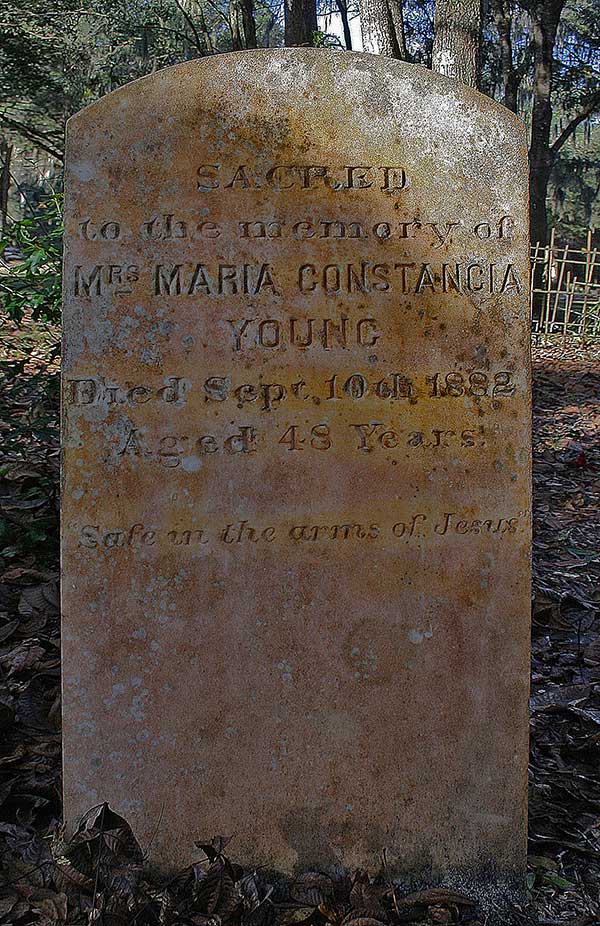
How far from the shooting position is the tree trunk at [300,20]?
10.8 metres

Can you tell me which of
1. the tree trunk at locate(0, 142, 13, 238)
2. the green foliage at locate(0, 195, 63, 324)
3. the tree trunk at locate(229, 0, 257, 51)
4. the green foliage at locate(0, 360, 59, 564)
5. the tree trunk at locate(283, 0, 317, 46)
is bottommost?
the green foliage at locate(0, 360, 59, 564)

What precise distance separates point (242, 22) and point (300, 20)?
14.6 feet

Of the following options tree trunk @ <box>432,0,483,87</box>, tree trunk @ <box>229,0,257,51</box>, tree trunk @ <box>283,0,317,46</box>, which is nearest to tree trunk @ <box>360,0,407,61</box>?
tree trunk @ <box>432,0,483,87</box>

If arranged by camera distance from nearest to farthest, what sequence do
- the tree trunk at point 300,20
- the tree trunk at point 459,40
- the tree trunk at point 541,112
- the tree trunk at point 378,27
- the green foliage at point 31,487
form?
the green foliage at point 31,487
the tree trunk at point 459,40
the tree trunk at point 378,27
the tree trunk at point 300,20
the tree trunk at point 541,112

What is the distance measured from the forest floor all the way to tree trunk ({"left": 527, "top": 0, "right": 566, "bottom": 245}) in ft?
39.7

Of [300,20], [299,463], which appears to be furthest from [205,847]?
[300,20]

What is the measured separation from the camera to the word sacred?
2.32 meters

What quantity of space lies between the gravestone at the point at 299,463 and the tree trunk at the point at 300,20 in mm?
9325

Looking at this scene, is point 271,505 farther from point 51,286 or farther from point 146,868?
point 51,286

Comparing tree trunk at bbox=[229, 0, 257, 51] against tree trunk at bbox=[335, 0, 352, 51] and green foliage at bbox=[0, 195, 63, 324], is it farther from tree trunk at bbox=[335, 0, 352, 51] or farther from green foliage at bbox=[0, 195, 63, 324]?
green foliage at bbox=[0, 195, 63, 324]

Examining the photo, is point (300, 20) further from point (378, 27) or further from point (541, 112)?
point (541, 112)

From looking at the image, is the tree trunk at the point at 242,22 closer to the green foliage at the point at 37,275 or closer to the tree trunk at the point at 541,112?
the tree trunk at the point at 541,112

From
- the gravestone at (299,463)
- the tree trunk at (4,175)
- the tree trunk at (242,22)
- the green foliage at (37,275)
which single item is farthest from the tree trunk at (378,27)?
the gravestone at (299,463)

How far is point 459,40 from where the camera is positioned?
28.2 ft
